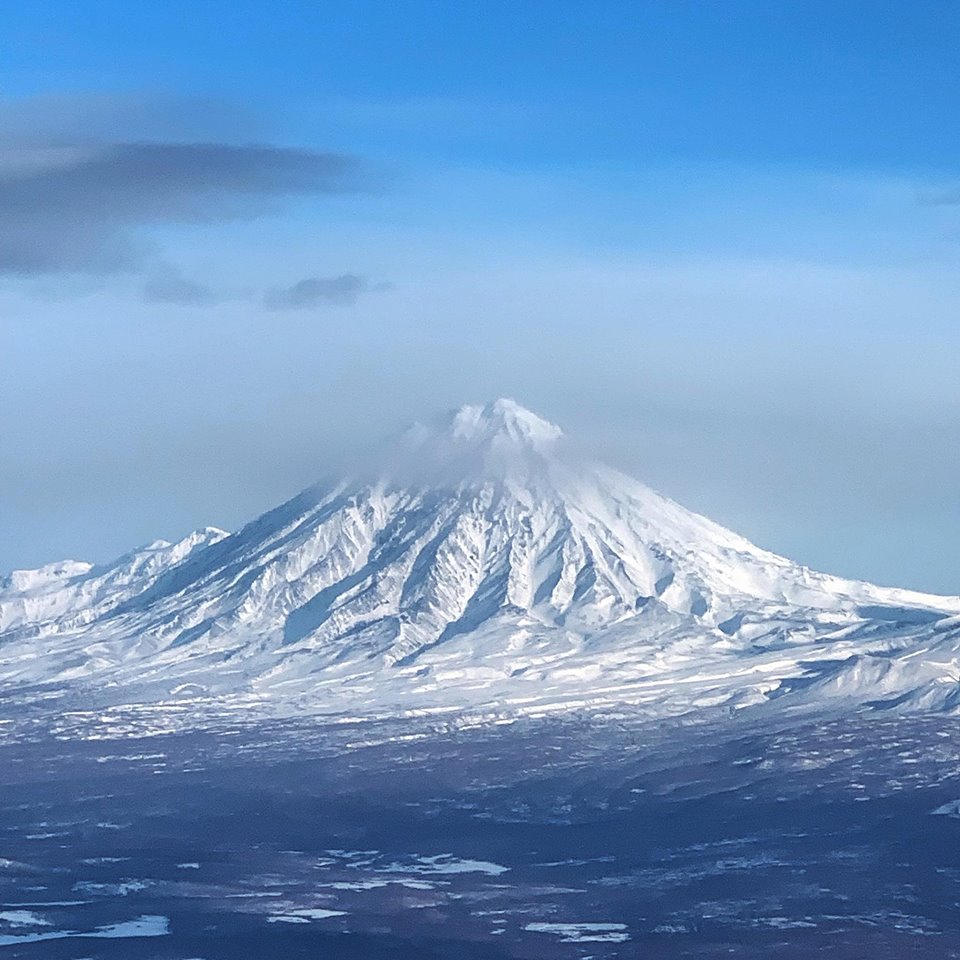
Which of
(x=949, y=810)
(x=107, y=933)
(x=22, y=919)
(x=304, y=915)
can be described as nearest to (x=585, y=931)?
(x=304, y=915)

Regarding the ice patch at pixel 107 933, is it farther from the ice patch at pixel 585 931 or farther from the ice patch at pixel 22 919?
the ice patch at pixel 585 931

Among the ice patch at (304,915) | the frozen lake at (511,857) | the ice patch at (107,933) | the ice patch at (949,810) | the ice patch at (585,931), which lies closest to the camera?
the ice patch at (585,931)

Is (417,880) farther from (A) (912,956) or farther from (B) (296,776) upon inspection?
(B) (296,776)

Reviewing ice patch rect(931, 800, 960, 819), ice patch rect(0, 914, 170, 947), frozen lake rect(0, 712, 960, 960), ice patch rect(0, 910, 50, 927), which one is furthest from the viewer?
ice patch rect(931, 800, 960, 819)

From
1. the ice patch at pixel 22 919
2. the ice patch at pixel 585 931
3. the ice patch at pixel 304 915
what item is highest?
the ice patch at pixel 22 919

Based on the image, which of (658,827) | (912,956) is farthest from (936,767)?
(912,956)

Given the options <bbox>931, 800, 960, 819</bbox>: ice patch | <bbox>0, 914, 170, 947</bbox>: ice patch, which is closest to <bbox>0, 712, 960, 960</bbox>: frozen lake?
<bbox>0, 914, 170, 947</bbox>: ice patch

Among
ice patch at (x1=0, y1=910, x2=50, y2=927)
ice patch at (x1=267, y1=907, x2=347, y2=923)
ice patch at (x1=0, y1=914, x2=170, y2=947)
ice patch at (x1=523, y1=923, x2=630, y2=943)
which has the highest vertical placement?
ice patch at (x1=0, y1=910, x2=50, y2=927)

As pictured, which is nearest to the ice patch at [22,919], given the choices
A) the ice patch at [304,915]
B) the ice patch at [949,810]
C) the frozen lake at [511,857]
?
the frozen lake at [511,857]

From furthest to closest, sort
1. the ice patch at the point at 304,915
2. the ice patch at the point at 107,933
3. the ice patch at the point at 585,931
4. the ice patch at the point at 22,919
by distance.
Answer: the ice patch at the point at 304,915 → the ice patch at the point at 22,919 → the ice patch at the point at 107,933 → the ice patch at the point at 585,931

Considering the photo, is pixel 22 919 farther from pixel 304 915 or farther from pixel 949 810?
pixel 949 810

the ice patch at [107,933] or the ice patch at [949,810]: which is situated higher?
the ice patch at [949,810]

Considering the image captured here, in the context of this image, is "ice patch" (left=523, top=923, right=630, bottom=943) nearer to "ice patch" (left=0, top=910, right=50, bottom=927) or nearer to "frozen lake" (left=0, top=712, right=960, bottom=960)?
"frozen lake" (left=0, top=712, right=960, bottom=960)
